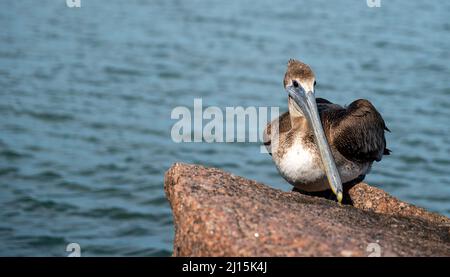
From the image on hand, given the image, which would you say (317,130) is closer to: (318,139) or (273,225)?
(318,139)

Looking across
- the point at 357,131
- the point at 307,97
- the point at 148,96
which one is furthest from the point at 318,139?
the point at 148,96

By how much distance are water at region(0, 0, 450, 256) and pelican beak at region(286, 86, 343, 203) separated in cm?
374

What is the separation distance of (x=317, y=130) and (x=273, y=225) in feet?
5.70

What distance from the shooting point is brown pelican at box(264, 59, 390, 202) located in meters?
6.29

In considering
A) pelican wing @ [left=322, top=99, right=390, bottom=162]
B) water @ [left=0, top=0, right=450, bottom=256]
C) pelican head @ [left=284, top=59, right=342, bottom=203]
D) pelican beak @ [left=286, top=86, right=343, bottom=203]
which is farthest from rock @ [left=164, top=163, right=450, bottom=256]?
water @ [left=0, top=0, right=450, bottom=256]

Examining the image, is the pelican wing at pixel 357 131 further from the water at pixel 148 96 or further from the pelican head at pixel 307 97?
the water at pixel 148 96

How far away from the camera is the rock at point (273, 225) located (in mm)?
4492

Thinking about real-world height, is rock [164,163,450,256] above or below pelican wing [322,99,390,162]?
below

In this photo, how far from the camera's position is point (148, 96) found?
14828mm

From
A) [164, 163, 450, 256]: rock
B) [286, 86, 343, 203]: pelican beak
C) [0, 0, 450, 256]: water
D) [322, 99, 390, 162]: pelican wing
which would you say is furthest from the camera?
[0, 0, 450, 256]: water

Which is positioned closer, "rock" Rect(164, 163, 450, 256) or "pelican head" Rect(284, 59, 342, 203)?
"rock" Rect(164, 163, 450, 256)

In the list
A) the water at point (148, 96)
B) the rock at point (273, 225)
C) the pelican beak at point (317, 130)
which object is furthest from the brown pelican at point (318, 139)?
the water at point (148, 96)

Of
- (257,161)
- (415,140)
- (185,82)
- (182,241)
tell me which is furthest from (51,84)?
(182,241)

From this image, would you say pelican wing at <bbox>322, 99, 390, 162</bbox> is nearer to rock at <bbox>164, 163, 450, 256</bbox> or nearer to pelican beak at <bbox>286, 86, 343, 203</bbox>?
pelican beak at <bbox>286, 86, 343, 203</bbox>
